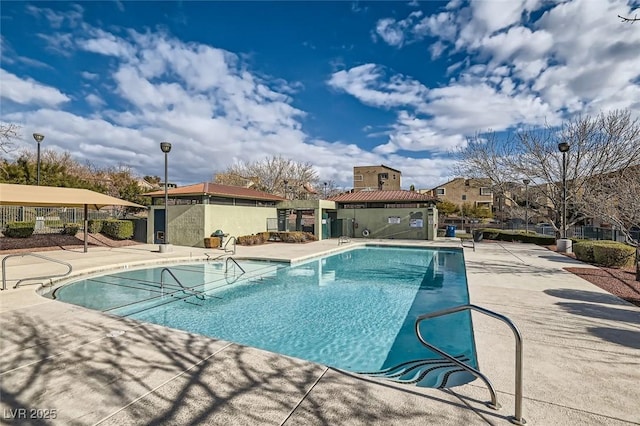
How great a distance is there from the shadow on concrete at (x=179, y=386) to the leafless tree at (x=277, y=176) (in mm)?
32086

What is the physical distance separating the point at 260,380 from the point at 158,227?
18.1 m

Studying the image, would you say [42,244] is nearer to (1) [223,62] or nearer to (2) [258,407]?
(1) [223,62]

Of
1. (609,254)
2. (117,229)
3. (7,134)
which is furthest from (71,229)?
(609,254)

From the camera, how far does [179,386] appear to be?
2977 millimetres

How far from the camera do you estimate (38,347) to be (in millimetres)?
3848

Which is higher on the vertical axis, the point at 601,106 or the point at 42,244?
the point at 601,106

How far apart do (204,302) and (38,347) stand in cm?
407

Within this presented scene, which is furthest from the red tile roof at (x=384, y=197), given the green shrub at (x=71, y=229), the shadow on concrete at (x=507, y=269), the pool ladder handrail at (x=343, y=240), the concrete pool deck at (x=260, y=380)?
the concrete pool deck at (x=260, y=380)

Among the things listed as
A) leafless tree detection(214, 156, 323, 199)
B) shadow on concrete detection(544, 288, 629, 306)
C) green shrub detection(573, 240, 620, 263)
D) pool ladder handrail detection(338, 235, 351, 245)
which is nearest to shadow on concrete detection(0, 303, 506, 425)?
shadow on concrete detection(544, 288, 629, 306)

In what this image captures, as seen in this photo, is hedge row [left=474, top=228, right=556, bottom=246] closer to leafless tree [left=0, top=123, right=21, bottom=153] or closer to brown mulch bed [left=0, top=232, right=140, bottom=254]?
brown mulch bed [left=0, top=232, right=140, bottom=254]

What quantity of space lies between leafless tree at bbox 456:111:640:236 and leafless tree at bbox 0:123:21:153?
2606 centimetres

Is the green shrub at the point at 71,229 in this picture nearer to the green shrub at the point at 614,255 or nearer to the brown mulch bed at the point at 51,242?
the brown mulch bed at the point at 51,242

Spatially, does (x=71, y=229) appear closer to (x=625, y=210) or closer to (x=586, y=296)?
(x=586, y=296)

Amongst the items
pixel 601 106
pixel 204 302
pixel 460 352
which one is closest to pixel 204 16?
pixel 204 302
